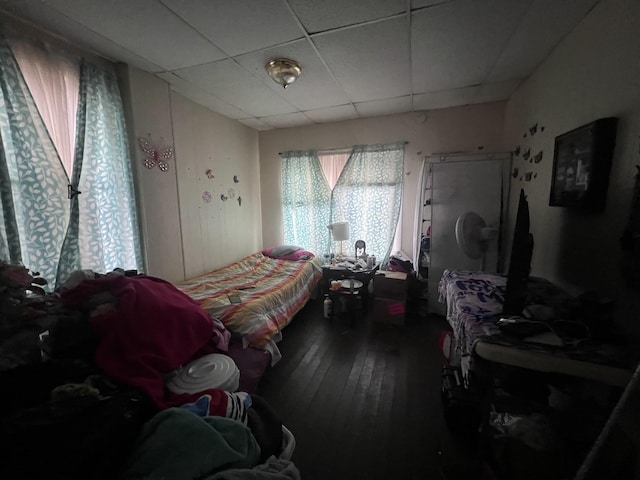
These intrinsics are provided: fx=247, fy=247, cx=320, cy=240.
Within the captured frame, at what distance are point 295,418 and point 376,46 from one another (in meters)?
2.63

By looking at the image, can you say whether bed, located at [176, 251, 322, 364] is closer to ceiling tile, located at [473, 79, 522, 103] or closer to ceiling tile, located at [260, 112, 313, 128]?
ceiling tile, located at [260, 112, 313, 128]

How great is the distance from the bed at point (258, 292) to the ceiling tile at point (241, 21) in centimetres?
193

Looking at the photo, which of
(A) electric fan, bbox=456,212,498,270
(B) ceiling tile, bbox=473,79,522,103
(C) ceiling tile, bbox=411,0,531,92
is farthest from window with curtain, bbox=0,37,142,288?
(B) ceiling tile, bbox=473,79,522,103

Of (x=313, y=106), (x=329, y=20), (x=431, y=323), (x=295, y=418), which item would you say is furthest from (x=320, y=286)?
(x=329, y=20)

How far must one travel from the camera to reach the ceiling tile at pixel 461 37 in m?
1.44

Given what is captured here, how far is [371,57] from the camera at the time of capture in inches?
76.2

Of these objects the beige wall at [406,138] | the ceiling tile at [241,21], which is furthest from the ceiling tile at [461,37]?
the ceiling tile at [241,21]

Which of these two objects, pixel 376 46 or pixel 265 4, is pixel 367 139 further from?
pixel 265 4

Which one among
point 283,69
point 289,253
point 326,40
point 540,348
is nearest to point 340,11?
point 326,40

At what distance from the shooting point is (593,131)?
1287 mm

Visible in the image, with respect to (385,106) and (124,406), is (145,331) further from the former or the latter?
(385,106)

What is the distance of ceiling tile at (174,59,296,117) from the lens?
2107mm

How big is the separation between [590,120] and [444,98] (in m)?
1.58

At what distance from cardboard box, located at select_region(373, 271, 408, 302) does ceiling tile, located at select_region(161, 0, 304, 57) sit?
2348mm
